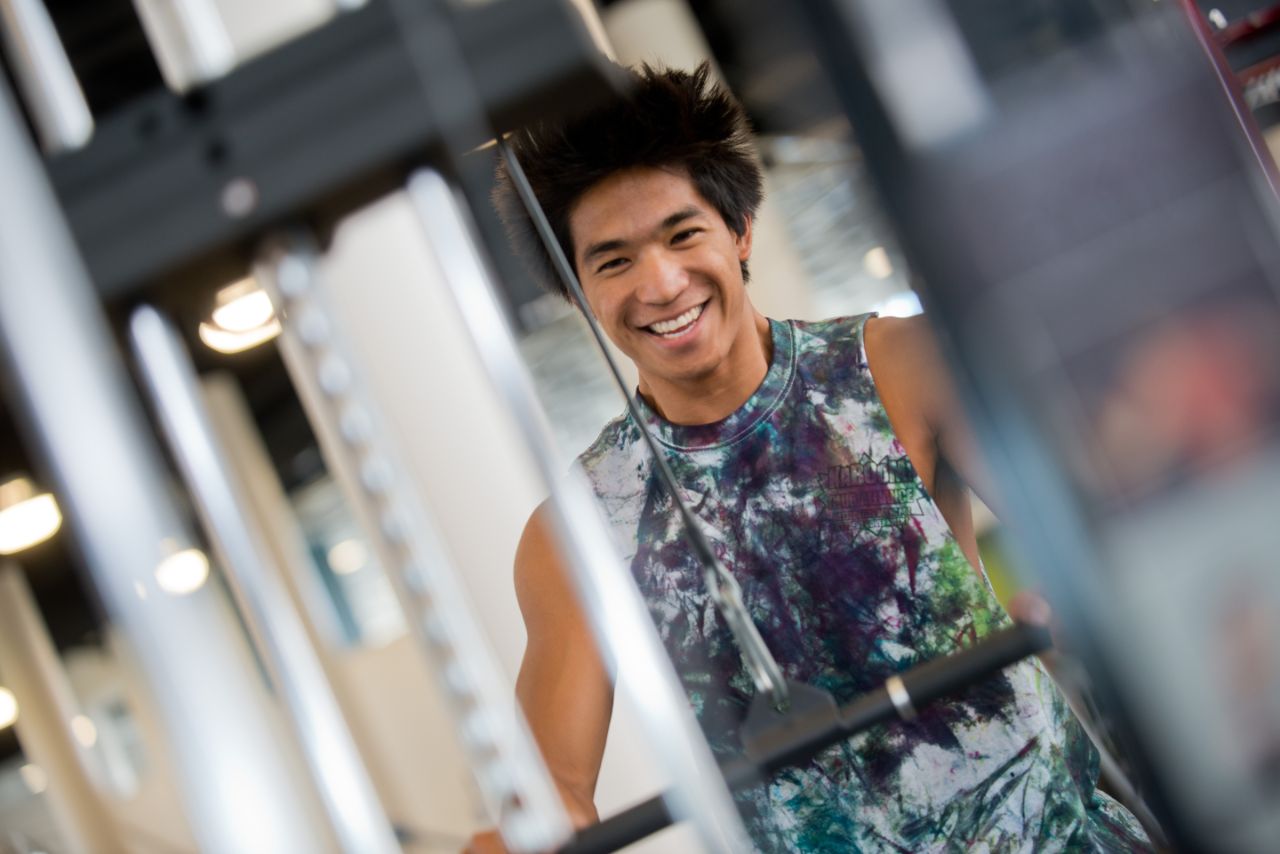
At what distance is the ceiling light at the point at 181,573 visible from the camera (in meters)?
0.75

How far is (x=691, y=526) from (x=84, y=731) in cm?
67

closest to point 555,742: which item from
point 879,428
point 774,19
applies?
point 879,428

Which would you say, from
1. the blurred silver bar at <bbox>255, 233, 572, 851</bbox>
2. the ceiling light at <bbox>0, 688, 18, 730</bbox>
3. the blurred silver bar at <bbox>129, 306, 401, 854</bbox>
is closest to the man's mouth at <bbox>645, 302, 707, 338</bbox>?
the blurred silver bar at <bbox>255, 233, 572, 851</bbox>

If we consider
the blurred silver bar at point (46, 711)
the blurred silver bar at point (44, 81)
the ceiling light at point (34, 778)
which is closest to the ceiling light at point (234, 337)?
the blurred silver bar at point (44, 81)

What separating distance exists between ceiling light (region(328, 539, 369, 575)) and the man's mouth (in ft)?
1.11

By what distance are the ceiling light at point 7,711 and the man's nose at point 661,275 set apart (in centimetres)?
78

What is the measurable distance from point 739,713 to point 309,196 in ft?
1.88

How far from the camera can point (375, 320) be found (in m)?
0.86

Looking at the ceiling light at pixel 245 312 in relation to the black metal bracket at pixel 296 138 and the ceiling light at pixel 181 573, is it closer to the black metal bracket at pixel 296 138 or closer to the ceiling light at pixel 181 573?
the black metal bracket at pixel 296 138

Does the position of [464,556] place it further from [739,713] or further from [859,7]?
[859,7]

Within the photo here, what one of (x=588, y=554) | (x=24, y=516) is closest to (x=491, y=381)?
(x=588, y=554)

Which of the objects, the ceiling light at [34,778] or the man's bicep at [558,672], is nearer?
the man's bicep at [558,672]

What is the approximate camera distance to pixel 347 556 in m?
0.88

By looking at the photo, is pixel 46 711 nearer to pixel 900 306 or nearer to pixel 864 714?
pixel 864 714
